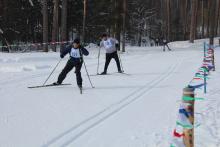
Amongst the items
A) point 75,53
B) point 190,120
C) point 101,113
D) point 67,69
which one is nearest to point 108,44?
point 67,69

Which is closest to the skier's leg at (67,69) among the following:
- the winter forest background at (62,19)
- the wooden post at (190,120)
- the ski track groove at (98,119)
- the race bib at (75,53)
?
the race bib at (75,53)

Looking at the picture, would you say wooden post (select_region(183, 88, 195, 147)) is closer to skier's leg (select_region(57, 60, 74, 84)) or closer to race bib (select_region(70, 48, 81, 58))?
race bib (select_region(70, 48, 81, 58))

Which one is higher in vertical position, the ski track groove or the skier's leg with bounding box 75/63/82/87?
the skier's leg with bounding box 75/63/82/87

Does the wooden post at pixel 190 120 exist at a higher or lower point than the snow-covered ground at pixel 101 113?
higher

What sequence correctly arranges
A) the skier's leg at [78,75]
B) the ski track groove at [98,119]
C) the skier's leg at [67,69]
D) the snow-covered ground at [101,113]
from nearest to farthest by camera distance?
1. the ski track groove at [98,119]
2. the snow-covered ground at [101,113]
3. the skier's leg at [78,75]
4. the skier's leg at [67,69]

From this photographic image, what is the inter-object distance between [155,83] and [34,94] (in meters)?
4.64

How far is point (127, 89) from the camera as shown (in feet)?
43.0

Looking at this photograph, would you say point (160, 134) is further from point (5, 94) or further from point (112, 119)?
point (5, 94)

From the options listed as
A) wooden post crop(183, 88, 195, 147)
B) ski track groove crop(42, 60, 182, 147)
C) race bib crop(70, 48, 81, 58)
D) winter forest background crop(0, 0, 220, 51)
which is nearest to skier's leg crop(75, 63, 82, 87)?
race bib crop(70, 48, 81, 58)

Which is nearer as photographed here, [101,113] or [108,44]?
[101,113]

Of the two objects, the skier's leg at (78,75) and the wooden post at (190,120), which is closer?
the wooden post at (190,120)

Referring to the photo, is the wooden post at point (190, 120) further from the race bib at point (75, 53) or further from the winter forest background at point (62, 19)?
the winter forest background at point (62, 19)

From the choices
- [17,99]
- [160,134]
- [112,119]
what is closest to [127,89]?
[17,99]

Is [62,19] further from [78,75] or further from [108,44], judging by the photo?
[78,75]
